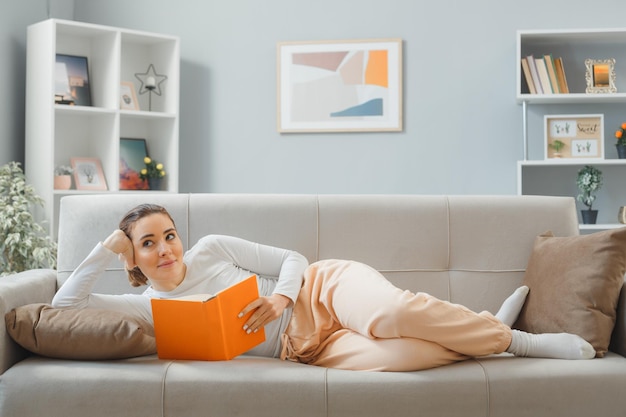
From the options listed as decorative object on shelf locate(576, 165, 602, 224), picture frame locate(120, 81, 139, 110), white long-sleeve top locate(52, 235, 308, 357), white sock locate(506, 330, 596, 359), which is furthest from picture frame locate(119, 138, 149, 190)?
white sock locate(506, 330, 596, 359)

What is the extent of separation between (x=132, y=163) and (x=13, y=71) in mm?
778

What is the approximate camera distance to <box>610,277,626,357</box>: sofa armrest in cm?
212

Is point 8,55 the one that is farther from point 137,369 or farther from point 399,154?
point 137,369

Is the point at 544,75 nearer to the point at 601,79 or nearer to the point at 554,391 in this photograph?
the point at 601,79

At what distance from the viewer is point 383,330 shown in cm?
195

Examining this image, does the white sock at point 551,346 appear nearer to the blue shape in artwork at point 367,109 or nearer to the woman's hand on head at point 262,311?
the woman's hand on head at point 262,311

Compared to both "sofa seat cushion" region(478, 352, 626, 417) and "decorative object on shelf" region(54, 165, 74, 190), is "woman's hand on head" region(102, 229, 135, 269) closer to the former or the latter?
"sofa seat cushion" region(478, 352, 626, 417)

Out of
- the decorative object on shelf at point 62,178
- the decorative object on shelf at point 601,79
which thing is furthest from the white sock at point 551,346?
the decorative object on shelf at point 62,178

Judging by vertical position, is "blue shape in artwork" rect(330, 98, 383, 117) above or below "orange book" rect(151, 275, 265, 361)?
above

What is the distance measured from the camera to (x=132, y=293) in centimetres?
244

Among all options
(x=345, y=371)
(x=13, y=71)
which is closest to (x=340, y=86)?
(x=13, y=71)

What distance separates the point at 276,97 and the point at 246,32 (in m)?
0.41

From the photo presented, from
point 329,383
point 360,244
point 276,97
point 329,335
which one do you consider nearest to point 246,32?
point 276,97

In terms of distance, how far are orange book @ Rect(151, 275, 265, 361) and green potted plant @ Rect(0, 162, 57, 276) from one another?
62.8 inches
